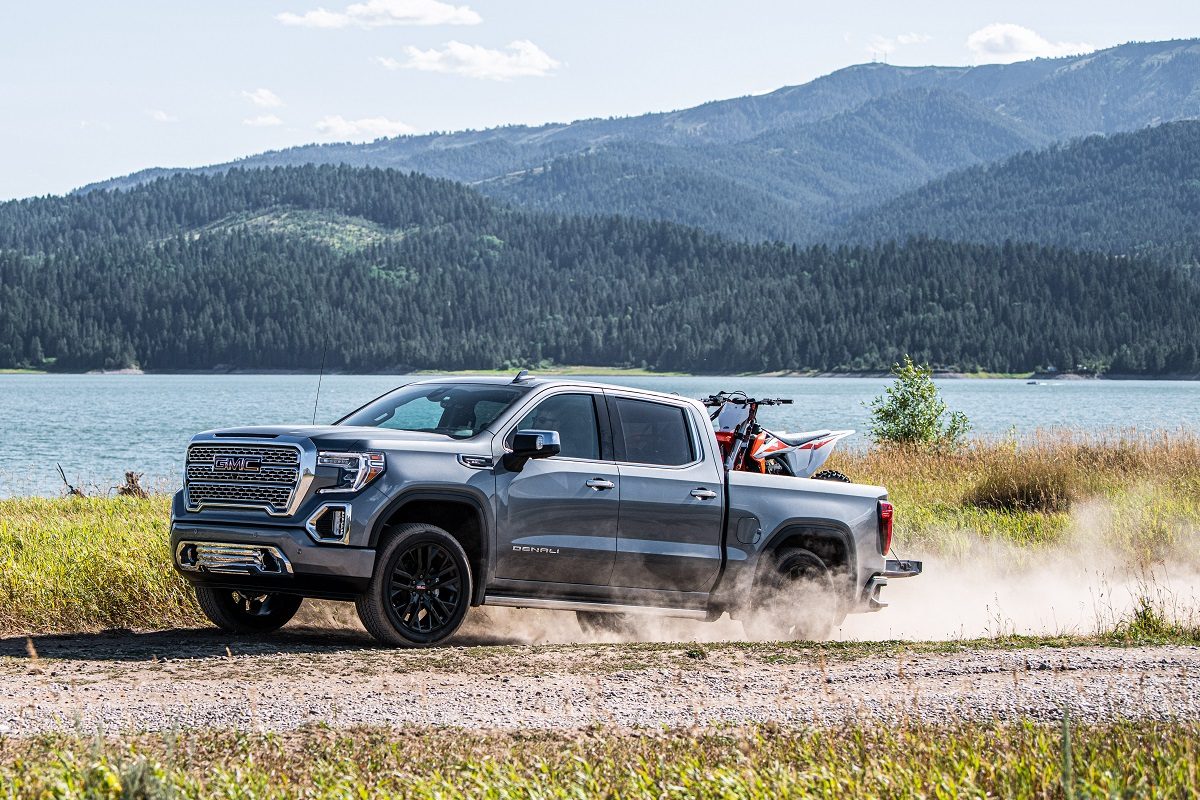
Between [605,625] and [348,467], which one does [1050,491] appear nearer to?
[605,625]

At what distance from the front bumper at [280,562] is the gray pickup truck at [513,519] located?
0.4 inches

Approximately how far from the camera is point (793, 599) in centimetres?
1141

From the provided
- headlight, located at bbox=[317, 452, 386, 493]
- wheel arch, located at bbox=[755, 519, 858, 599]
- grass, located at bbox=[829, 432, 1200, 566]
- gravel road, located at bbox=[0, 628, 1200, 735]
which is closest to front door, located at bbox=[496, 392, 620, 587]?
gravel road, located at bbox=[0, 628, 1200, 735]

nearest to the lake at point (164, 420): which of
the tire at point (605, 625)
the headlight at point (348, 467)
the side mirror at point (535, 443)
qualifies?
the tire at point (605, 625)

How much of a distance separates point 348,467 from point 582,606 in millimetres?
2013

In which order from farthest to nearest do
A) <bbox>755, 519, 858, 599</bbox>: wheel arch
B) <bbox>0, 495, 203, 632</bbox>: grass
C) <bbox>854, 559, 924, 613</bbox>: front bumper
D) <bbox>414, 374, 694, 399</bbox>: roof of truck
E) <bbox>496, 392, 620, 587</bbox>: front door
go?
<bbox>854, 559, 924, 613</bbox>: front bumper < <bbox>0, 495, 203, 632</bbox>: grass < <bbox>755, 519, 858, 599</bbox>: wheel arch < <bbox>414, 374, 694, 399</bbox>: roof of truck < <bbox>496, 392, 620, 587</bbox>: front door

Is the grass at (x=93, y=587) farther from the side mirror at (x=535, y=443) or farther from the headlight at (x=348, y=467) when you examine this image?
the side mirror at (x=535, y=443)

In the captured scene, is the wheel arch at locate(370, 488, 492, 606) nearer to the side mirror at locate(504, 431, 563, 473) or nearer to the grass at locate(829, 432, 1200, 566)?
the side mirror at locate(504, 431, 563, 473)

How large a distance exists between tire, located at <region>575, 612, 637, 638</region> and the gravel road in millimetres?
1620

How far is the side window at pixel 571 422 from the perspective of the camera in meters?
10.6

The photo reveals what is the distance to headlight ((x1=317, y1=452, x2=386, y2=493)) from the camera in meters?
9.64

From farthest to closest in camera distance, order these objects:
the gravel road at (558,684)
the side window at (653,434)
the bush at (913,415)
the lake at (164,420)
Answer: the lake at (164,420) → the bush at (913,415) → the side window at (653,434) → the gravel road at (558,684)

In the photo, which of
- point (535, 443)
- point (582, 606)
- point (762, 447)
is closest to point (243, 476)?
point (535, 443)

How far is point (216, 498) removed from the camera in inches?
394
